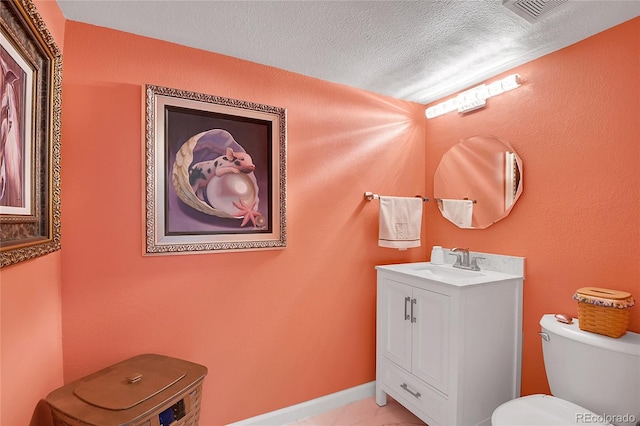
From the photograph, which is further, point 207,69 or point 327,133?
point 327,133

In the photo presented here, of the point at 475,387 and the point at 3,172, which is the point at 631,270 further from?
the point at 3,172

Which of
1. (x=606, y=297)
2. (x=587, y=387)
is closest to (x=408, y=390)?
(x=587, y=387)

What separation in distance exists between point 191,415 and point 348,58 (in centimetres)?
192

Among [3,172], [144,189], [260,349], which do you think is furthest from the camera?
[260,349]

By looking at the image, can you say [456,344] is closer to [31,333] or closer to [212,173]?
[212,173]

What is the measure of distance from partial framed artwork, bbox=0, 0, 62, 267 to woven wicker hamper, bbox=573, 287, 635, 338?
2.11 meters

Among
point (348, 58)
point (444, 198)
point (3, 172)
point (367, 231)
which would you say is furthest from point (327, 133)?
point (3, 172)

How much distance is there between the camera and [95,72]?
1.47 m

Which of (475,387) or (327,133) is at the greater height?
(327,133)

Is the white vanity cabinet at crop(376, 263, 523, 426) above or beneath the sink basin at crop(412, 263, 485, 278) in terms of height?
beneath

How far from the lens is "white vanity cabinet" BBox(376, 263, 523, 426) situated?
5.16 ft

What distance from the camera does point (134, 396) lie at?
3.84 ft

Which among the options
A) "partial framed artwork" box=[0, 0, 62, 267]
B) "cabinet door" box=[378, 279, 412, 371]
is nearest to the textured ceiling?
"partial framed artwork" box=[0, 0, 62, 267]

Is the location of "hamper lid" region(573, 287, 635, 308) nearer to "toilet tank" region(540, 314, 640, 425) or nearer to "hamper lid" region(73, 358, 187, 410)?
"toilet tank" region(540, 314, 640, 425)
